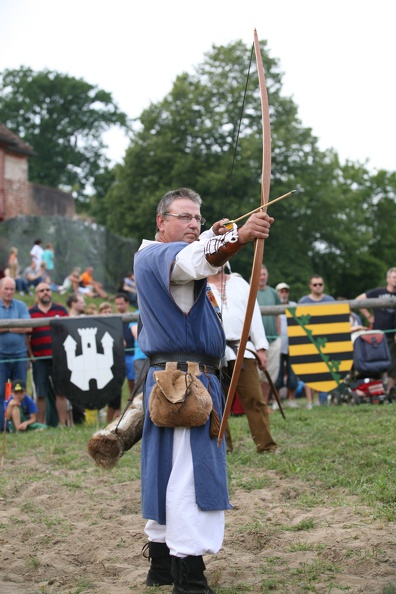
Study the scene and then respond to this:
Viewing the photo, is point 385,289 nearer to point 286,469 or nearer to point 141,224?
point 286,469

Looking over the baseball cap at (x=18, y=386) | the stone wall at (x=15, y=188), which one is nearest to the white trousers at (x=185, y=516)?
the baseball cap at (x=18, y=386)

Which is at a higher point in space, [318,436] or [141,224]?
[141,224]

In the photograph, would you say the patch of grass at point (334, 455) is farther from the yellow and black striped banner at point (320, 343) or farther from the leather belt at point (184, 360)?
the leather belt at point (184, 360)

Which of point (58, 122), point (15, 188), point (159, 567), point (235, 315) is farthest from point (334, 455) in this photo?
point (58, 122)

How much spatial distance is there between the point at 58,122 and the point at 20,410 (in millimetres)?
50223

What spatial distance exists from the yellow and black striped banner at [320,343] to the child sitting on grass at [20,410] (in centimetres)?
301

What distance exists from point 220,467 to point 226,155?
3096cm

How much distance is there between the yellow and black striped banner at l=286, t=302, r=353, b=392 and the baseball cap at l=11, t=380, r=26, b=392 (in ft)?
10.0

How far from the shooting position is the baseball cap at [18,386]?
371 inches

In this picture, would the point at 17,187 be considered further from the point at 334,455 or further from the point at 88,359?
the point at 334,455

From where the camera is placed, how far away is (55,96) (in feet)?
189

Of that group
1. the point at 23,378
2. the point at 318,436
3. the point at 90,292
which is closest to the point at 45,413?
the point at 23,378

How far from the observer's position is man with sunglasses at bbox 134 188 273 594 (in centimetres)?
402

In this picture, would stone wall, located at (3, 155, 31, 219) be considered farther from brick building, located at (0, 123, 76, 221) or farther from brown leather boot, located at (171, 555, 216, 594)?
brown leather boot, located at (171, 555, 216, 594)
